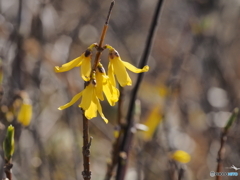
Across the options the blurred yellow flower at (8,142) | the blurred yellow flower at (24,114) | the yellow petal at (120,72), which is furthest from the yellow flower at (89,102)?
the blurred yellow flower at (24,114)

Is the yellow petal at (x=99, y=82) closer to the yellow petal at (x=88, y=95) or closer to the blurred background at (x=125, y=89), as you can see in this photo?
the yellow petal at (x=88, y=95)

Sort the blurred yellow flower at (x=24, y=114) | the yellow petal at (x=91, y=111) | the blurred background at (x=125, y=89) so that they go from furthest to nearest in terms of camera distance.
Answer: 1. the blurred background at (x=125, y=89)
2. the blurred yellow flower at (x=24, y=114)
3. the yellow petal at (x=91, y=111)

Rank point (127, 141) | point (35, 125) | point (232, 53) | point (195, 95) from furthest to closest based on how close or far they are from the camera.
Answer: point (232, 53) < point (195, 95) < point (35, 125) < point (127, 141)

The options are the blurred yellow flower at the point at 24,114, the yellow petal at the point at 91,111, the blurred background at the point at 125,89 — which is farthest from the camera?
the blurred background at the point at 125,89

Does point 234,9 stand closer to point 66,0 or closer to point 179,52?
point 179,52

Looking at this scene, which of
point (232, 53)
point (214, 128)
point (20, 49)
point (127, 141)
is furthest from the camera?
point (232, 53)

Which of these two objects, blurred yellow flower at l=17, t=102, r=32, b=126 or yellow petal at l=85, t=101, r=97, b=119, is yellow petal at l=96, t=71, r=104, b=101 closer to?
yellow petal at l=85, t=101, r=97, b=119

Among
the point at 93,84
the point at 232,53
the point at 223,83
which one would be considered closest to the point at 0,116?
the point at 93,84
